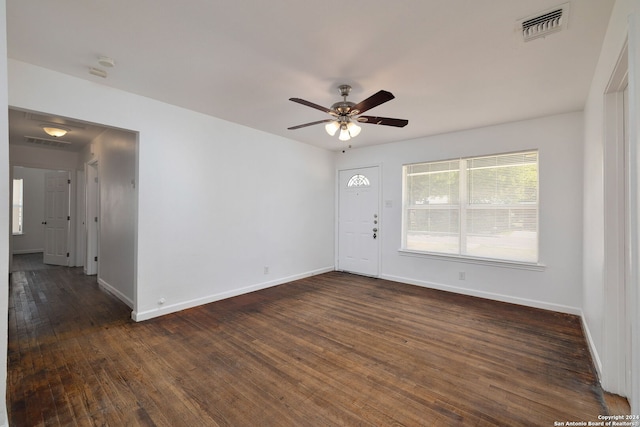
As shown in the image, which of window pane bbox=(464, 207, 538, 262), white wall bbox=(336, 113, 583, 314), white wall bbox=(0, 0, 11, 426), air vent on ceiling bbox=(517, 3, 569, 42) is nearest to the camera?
white wall bbox=(0, 0, 11, 426)

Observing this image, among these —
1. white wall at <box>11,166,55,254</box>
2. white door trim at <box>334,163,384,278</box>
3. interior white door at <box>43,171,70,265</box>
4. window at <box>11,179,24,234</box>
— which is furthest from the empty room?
window at <box>11,179,24,234</box>

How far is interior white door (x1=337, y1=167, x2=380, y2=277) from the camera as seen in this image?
537 centimetres

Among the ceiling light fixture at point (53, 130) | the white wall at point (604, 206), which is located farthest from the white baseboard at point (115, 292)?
the white wall at point (604, 206)

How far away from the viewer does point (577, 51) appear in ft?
7.25

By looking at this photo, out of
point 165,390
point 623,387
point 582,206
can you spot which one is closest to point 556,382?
point 623,387

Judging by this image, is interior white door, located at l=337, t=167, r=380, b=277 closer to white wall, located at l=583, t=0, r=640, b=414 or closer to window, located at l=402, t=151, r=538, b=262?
window, located at l=402, t=151, r=538, b=262

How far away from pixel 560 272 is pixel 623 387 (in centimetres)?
201

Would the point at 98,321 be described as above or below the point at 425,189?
below

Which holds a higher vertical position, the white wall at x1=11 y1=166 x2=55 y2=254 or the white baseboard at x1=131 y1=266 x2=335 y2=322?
the white wall at x1=11 y1=166 x2=55 y2=254

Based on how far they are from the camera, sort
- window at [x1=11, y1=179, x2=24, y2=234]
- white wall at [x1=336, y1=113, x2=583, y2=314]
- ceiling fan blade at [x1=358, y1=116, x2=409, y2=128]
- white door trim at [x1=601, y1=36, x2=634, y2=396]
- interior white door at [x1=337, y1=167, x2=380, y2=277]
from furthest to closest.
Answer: window at [x1=11, y1=179, x2=24, y2=234] < interior white door at [x1=337, y1=167, x2=380, y2=277] < white wall at [x1=336, y1=113, x2=583, y2=314] < ceiling fan blade at [x1=358, y1=116, x2=409, y2=128] < white door trim at [x1=601, y1=36, x2=634, y2=396]

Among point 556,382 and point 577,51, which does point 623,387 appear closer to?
point 556,382

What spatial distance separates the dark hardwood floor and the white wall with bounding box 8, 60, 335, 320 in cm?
52

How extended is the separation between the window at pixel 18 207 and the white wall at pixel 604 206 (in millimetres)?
11427

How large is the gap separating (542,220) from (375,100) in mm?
3091
